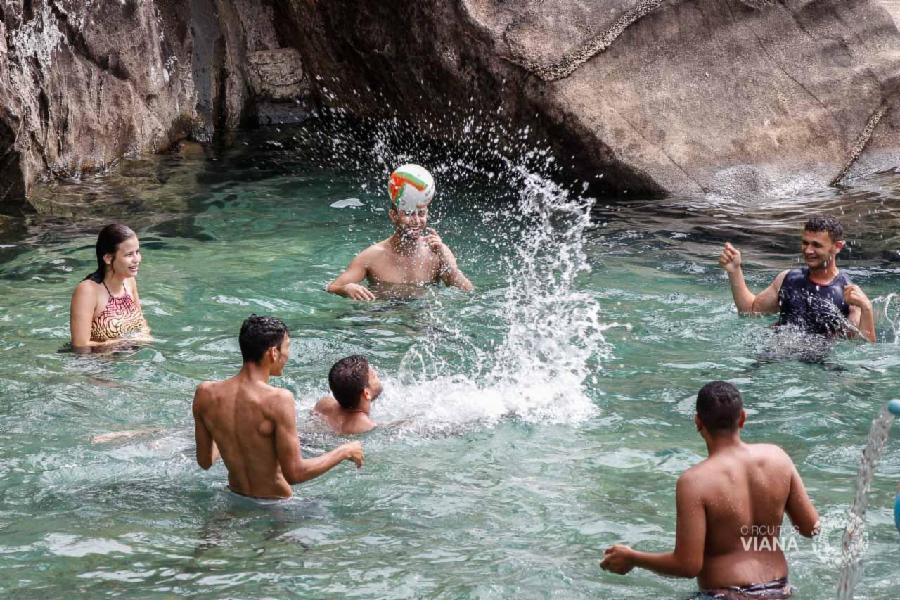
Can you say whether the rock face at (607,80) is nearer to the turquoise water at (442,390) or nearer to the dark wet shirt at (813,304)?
the turquoise water at (442,390)

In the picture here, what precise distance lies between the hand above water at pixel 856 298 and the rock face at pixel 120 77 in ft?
25.5

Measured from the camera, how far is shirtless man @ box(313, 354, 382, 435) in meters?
6.41

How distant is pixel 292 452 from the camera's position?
5.42 meters

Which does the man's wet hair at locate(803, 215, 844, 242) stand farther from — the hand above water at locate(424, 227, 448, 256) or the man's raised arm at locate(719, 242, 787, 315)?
the hand above water at locate(424, 227, 448, 256)

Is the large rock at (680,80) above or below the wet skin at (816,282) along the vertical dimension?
above

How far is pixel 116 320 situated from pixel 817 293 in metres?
4.65

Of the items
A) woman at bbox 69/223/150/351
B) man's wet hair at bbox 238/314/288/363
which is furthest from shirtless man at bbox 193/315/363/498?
woman at bbox 69/223/150/351

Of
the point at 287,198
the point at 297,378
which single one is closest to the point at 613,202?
the point at 287,198

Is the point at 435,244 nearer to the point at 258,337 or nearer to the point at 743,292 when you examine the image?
the point at 743,292

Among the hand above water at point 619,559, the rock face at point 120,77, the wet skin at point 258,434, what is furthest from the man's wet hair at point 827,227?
the rock face at point 120,77

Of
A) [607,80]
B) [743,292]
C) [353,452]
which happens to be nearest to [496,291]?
[743,292]

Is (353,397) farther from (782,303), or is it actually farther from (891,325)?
(891,325)

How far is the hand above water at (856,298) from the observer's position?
24.6 ft

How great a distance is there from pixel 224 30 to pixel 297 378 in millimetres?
8276
